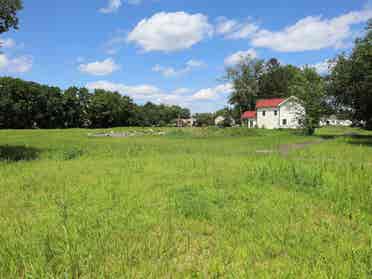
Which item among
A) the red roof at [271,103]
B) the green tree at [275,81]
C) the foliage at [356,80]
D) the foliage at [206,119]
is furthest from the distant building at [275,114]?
the foliage at [206,119]

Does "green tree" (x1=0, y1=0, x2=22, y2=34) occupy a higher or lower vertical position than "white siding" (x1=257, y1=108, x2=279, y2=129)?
higher

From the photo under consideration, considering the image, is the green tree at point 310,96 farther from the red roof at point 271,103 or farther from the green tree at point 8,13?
the green tree at point 8,13

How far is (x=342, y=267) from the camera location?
284 centimetres

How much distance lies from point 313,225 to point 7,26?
15.4 m

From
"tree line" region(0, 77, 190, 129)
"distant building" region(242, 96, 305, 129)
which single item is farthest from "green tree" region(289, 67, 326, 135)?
"tree line" region(0, 77, 190, 129)

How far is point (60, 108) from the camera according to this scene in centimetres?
6450

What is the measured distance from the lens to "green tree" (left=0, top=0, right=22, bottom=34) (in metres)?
11.2

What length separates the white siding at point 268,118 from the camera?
5350 cm

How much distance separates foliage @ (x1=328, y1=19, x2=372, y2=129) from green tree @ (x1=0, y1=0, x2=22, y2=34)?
2337cm

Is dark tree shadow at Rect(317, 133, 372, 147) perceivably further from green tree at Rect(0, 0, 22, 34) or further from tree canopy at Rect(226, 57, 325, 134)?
green tree at Rect(0, 0, 22, 34)

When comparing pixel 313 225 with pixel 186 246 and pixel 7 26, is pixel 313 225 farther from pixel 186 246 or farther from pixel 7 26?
pixel 7 26

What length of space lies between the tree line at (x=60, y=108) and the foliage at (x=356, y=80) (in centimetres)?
6202

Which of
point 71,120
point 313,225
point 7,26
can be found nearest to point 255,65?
point 71,120

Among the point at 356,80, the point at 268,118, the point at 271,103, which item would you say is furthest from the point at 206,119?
the point at 356,80
